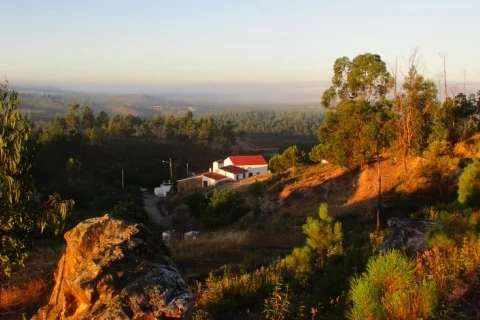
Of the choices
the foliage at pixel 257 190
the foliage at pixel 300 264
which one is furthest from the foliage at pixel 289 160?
the foliage at pixel 300 264

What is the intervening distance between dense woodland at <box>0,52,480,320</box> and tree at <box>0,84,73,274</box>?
2cm

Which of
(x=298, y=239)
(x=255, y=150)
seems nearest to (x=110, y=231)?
(x=298, y=239)

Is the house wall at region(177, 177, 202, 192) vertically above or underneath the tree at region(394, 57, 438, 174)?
underneath

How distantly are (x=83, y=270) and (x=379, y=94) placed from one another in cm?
2487

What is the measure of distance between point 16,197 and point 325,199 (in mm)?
22160

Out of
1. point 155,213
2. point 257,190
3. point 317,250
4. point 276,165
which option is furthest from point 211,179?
point 317,250

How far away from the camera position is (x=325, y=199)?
2594cm

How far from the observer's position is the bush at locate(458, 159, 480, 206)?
976 centimetres

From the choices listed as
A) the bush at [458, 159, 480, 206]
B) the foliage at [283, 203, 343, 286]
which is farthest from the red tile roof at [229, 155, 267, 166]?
the foliage at [283, 203, 343, 286]

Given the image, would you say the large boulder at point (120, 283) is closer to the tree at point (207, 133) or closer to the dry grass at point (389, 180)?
the dry grass at point (389, 180)

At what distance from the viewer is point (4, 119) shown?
5582 millimetres

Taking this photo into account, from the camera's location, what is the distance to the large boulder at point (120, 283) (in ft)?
12.8

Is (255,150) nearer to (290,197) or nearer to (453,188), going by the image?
(290,197)

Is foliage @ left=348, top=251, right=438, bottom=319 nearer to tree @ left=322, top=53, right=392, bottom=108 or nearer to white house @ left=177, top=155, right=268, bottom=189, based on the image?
tree @ left=322, top=53, right=392, bottom=108
